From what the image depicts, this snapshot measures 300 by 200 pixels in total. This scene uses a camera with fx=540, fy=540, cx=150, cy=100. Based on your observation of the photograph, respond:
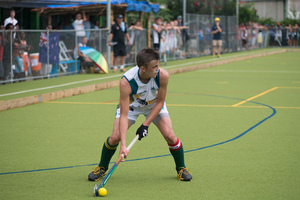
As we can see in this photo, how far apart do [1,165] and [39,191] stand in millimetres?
1243

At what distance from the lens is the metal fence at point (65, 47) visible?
1405 cm

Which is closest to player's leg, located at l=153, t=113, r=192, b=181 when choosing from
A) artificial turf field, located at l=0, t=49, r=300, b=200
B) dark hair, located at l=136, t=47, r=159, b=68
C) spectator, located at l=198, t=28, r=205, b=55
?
artificial turf field, located at l=0, t=49, r=300, b=200

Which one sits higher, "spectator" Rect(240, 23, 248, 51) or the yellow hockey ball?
"spectator" Rect(240, 23, 248, 51)

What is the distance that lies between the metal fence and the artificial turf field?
2.44m

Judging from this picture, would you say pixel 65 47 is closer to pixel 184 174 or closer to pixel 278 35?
pixel 184 174

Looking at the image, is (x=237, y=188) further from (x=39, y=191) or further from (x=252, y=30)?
(x=252, y=30)

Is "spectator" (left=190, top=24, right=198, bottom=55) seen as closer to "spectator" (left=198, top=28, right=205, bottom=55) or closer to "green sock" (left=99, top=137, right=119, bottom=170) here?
"spectator" (left=198, top=28, right=205, bottom=55)

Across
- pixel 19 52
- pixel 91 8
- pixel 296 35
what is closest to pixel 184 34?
pixel 91 8

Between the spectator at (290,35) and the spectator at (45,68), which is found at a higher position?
the spectator at (290,35)

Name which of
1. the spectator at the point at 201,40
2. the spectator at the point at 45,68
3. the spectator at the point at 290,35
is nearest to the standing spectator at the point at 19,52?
the spectator at the point at 45,68

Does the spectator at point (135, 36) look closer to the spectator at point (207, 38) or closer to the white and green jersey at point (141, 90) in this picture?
the spectator at point (207, 38)

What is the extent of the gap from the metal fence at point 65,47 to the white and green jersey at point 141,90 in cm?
865

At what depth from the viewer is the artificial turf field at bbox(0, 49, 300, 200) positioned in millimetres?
5332

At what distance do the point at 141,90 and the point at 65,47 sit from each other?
11.2 m
